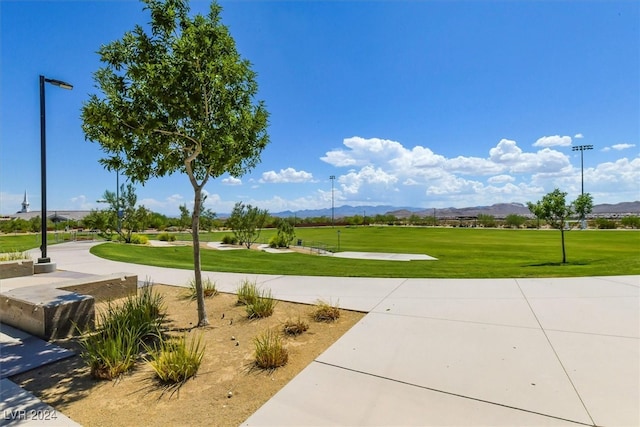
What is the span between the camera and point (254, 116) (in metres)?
5.78

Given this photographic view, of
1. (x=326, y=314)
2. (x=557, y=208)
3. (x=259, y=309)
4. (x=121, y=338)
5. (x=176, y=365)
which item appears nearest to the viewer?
(x=176, y=365)

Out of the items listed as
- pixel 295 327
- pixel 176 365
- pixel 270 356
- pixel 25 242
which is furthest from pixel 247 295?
pixel 25 242

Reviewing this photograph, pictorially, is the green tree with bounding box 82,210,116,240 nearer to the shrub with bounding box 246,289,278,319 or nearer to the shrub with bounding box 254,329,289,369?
the shrub with bounding box 246,289,278,319

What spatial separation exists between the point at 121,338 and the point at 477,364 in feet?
14.7

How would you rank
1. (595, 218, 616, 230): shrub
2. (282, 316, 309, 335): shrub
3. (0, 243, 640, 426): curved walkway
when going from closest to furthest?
(0, 243, 640, 426): curved walkway < (282, 316, 309, 335): shrub < (595, 218, 616, 230): shrub

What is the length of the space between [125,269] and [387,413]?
1092 centimetres

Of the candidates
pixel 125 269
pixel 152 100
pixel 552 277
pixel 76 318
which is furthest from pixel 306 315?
pixel 125 269

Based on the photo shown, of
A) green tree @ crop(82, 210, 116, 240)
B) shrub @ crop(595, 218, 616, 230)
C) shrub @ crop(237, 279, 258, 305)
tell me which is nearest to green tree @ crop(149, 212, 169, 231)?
green tree @ crop(82, 210, 116, 240)

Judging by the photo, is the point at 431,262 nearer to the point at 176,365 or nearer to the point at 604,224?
the point at 176,365

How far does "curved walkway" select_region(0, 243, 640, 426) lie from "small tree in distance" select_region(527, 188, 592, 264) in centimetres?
820

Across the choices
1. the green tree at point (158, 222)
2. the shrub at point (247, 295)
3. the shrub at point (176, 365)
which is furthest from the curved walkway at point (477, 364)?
the green tree at point (158, 222)

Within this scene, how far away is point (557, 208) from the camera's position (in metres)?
14.2

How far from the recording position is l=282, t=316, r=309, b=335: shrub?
5.10 m

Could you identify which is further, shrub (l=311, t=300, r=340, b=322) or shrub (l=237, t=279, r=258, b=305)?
shrub (l=237, t=279, r=258, b=305)
